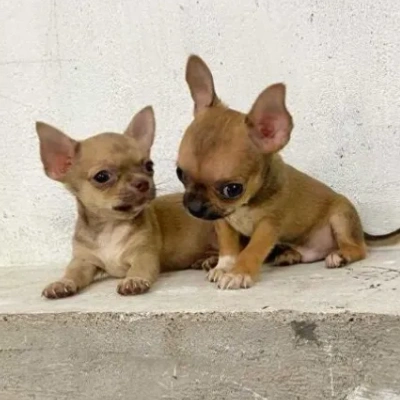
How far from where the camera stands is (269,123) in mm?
2357

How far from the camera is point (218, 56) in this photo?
9.93ft

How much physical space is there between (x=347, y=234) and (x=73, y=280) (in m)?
0.89

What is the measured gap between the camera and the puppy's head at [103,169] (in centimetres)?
252

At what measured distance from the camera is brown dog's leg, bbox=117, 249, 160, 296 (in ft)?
7.75

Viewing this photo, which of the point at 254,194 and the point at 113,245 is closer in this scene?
the point at 254,194

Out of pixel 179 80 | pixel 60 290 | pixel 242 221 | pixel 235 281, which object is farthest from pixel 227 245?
pixel 179 80

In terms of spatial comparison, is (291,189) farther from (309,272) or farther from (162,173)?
(162,173)

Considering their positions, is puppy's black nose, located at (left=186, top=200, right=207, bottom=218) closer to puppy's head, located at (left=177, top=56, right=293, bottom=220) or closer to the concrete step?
puppy's head, located at (left=177, top=56, right=293, bottom=220)

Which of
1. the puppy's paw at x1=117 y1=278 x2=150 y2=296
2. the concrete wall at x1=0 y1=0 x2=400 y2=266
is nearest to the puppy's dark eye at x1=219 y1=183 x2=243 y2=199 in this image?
the puppy's paw at x1=117 y1=278 x2=150 y2=296

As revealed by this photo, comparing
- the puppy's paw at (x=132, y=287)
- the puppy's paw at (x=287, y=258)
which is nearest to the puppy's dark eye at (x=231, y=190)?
the puppy's paw at (x=132, y=287)

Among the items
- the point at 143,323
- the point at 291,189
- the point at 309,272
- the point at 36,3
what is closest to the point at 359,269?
the point at 309,272

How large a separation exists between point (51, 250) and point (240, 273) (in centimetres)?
113

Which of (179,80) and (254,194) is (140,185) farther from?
(179,80)

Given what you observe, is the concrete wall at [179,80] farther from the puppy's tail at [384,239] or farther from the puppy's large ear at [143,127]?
the puppy's large ear at [143,127]
